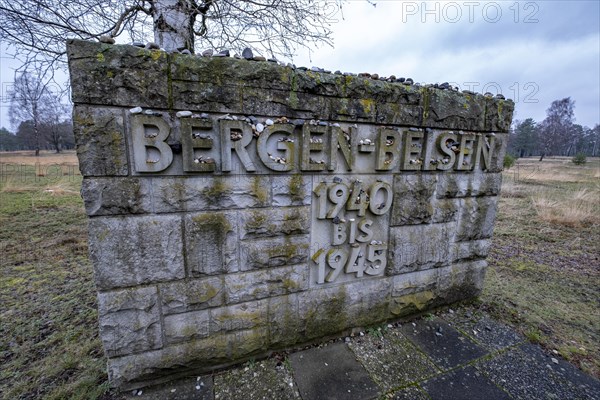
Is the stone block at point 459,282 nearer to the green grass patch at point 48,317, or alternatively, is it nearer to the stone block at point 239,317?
the stone block at point 239,317

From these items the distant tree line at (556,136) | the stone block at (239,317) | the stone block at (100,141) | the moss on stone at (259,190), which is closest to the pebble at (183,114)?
the stone block at (100,141)

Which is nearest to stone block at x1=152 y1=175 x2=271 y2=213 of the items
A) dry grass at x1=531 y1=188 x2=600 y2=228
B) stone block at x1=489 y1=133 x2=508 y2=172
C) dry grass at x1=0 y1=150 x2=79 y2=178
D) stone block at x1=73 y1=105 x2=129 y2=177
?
stone block at x1=73 y1=105 x2=129 y2=177

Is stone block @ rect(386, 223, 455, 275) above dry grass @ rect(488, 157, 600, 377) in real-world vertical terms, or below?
above

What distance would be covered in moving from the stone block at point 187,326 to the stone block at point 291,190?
3.05 ft

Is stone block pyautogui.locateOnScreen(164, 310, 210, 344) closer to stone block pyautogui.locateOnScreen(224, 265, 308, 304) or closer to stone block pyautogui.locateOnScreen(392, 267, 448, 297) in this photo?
stone block pyautogui.locateOnScreen(224, 265, 308, 304)

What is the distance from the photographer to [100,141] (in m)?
1.43

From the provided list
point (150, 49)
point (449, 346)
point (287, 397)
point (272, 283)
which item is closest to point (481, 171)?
point (449, 346)

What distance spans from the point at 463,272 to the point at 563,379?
1.00 metres

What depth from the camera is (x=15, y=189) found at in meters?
7.51

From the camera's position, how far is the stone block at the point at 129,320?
1.61 meters

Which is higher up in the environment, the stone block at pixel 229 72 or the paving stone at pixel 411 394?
the stone block at pixel 229 72

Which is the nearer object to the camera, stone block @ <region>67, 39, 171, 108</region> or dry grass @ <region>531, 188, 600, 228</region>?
stone block @ <region>67, 39, 171, 108</region>

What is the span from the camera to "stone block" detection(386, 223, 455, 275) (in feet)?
7.64

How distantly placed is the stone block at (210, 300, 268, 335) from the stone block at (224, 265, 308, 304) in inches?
2.1
